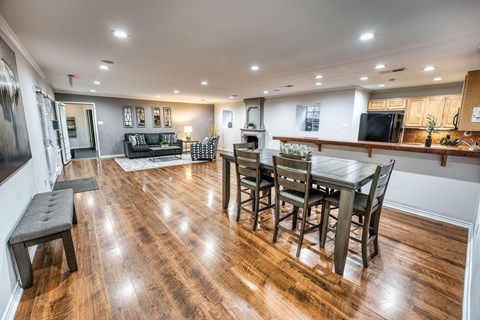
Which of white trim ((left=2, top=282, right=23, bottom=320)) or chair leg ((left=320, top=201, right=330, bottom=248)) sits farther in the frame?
chair leg ((left=320, top=201, right=330, bottom=248))

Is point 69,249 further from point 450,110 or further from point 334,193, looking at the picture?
point 450,110

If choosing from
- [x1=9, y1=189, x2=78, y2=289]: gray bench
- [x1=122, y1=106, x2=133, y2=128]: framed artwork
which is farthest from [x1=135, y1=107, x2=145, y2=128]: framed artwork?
[x1=9, y1=189, x2=78, y2=289]: gray bench

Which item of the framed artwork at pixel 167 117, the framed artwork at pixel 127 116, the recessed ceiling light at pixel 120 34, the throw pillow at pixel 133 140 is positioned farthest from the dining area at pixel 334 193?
the framed artwork at pixel 167 117

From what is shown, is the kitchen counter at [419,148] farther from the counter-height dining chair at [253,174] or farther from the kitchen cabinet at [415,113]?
the kitchen cabinet at [415,113]

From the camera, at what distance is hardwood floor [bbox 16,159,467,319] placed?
157cm

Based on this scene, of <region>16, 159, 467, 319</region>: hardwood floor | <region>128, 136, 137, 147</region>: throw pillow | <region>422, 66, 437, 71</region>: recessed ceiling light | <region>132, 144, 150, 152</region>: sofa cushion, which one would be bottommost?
<region>16, 159, 467, 319</region>: hardwood floor

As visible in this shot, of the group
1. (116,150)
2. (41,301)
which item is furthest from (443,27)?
(116,150)

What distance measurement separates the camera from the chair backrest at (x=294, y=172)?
1990mm

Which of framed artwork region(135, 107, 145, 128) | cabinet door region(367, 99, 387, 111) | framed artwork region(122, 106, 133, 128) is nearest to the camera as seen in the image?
cabinet door region(367, 99, 387, 111)

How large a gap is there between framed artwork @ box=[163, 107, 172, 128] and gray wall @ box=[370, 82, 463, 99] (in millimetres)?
7745

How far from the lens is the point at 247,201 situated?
9.55 feet

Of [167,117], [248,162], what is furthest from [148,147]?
[248,162]

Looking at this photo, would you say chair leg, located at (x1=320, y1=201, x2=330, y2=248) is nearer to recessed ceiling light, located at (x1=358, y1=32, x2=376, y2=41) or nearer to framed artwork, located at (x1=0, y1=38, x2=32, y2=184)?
recessed ceiling light, located at (x1=358, y1=32, x2=376, y2=41)

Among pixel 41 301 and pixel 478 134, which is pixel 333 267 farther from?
pixel 478 134
